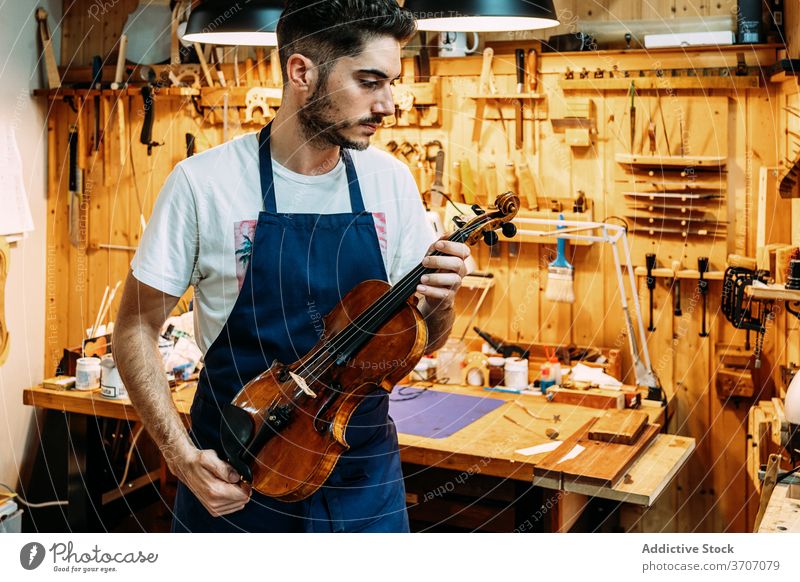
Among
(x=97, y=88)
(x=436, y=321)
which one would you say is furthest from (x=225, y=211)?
(x=97, y=88)

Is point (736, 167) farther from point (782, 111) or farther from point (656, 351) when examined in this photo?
point (656, 351)

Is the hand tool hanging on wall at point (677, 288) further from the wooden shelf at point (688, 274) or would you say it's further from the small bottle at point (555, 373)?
the small bottle at point (555, 373)

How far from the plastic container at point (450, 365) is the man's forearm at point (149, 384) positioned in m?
2.10

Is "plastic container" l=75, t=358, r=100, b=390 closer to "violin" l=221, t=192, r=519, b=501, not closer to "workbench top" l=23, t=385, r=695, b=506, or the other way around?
"workbench top" l=23, t=385, r=695, b=506

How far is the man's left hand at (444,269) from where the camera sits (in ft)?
6.09

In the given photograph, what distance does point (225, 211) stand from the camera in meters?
2.01

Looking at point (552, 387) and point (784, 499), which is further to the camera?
point (552, 387)

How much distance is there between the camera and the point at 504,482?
351cm

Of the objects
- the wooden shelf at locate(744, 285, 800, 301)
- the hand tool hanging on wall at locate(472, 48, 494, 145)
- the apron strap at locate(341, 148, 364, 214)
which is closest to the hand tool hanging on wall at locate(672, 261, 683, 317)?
the wooden shelf at locate(744, 285, 800, 301)

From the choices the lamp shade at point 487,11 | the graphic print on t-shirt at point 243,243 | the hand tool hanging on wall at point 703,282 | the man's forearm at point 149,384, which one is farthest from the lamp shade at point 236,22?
the hand tool hanging on wall at point 703,282
